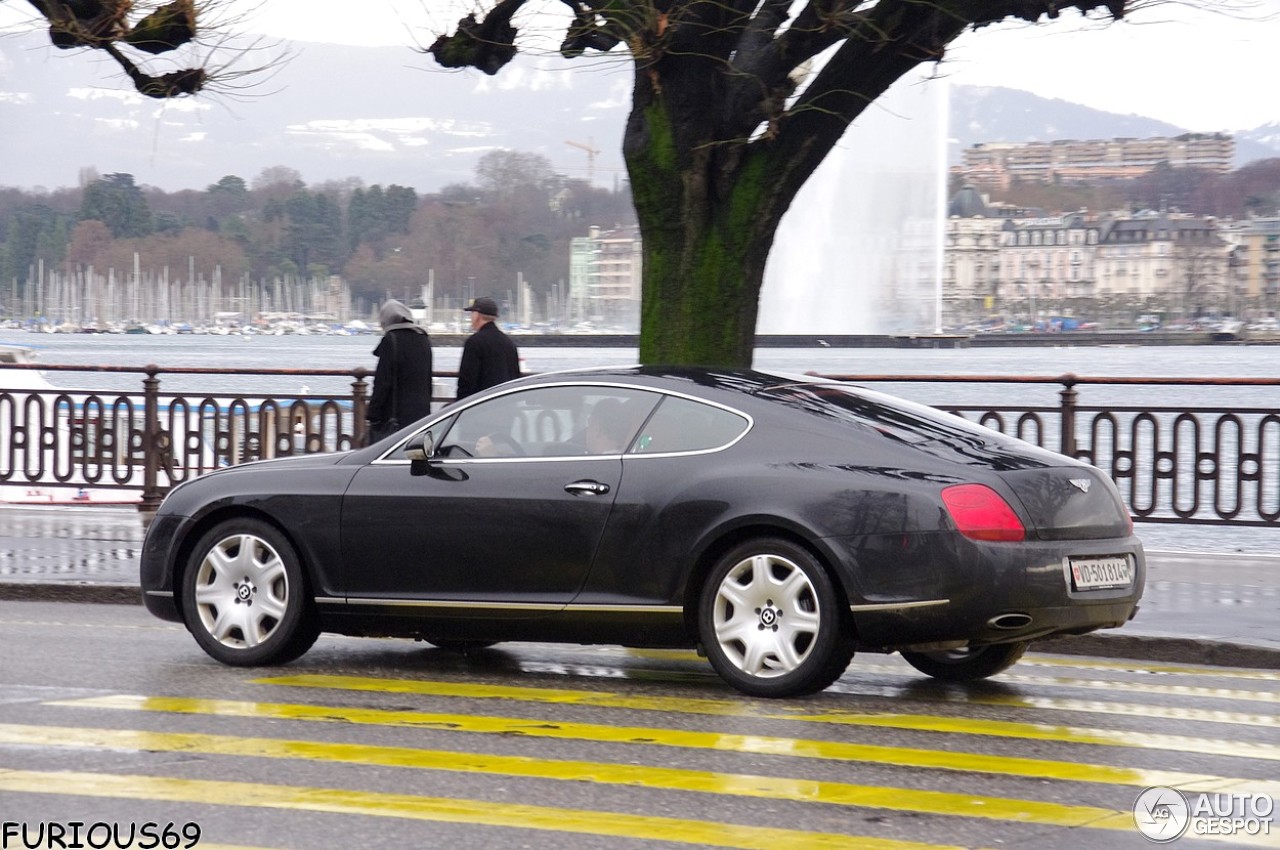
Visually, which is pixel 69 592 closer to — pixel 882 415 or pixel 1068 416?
pixel 882 415

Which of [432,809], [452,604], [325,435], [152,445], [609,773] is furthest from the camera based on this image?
[152,445]

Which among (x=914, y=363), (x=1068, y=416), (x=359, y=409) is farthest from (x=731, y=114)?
(x=914, y=363)

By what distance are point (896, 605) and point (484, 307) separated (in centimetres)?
664

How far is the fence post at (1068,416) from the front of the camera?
47.4 ft

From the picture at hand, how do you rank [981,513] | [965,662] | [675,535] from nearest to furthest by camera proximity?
[981,513] < [675,535] < [965,662]

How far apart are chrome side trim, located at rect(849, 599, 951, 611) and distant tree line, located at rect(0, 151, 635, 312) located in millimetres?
125875

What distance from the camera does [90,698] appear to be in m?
7.73

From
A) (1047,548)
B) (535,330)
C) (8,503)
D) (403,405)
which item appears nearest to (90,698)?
(1047,548)

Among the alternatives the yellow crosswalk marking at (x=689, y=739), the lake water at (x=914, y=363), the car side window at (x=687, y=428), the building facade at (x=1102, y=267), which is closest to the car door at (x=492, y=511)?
the car side window at (x=687, y=428)

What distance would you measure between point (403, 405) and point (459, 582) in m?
4.80

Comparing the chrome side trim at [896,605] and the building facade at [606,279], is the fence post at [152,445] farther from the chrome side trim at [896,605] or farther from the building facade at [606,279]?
the building facade at [606,279]

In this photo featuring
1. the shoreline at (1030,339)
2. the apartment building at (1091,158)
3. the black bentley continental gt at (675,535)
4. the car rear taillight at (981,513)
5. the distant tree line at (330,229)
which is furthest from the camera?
the apartment building at (1091,158)

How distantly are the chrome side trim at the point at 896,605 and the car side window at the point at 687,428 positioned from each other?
1.00 m

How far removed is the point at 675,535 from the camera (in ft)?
25.9
